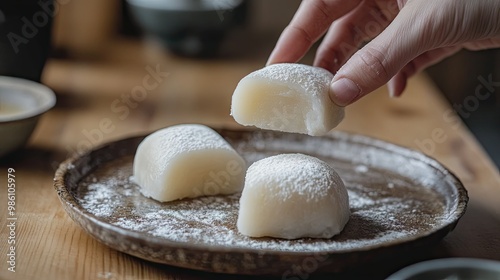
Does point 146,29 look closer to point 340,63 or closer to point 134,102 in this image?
point 134,102

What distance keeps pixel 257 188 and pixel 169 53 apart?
1.45 m

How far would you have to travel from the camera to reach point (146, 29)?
2445mm

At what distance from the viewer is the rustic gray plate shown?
0.98m

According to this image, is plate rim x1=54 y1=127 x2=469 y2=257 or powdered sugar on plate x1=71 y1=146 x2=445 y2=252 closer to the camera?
plate rim x1=54 y1=127 x2=469 y2=257

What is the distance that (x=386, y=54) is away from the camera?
3.61 ft

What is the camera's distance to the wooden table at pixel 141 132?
108 centimetres

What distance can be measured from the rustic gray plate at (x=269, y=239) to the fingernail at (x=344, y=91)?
0.65ft

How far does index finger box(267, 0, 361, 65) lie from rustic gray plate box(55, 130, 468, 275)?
0.63ft

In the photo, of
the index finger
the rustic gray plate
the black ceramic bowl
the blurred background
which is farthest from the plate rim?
the black ceramic bowl

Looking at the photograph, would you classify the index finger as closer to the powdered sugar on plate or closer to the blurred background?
the powdered sugar on plate

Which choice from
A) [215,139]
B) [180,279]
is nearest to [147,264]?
[180,279]

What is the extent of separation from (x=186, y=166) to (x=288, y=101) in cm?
21

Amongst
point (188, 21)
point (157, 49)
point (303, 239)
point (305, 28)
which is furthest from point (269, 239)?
point (157, 49)

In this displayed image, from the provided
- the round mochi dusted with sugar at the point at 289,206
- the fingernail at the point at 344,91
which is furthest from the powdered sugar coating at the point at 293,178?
the fingernail at the point at 344,91
